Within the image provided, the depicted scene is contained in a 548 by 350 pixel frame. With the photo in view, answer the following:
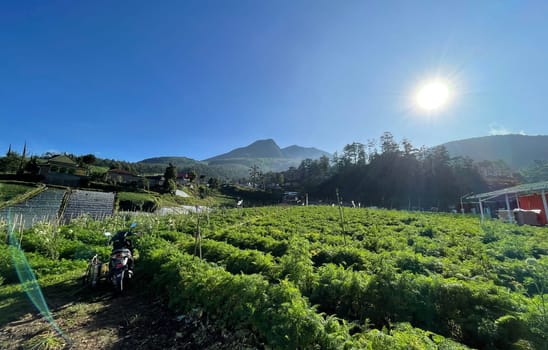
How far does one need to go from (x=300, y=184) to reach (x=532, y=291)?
9397 centimetres

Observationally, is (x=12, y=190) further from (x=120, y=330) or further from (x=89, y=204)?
(x=120, y=330)

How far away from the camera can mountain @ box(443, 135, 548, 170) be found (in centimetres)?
12162

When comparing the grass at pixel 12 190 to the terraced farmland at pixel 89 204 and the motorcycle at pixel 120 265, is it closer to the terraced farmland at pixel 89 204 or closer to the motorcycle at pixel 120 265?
the terraced farmland at pixel 89 204

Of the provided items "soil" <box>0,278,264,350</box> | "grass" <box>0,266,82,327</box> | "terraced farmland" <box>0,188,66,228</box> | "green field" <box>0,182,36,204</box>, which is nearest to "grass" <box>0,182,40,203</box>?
"green field" <box>0,182,36,204</box>

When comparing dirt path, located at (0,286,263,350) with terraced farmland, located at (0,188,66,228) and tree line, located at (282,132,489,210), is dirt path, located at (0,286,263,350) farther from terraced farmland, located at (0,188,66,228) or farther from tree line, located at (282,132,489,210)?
tree line, located at (282,132,489,210)

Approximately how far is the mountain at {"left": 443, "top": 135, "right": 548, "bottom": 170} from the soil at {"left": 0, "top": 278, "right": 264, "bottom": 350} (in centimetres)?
14911

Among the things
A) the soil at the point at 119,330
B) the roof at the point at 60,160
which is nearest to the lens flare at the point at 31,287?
the soil at the point at 119,330

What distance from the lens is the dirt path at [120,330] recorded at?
3543 millimetres

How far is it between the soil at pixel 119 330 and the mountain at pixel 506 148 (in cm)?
14911

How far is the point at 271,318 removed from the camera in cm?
285

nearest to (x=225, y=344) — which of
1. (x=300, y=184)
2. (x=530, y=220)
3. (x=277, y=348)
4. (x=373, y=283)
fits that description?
(x=277, y=348)

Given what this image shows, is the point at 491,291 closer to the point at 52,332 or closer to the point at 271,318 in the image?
the point at 271,318

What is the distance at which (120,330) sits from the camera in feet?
13.3

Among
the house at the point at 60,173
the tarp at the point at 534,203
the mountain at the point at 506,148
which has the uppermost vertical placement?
the mountain at the point at 506,148
